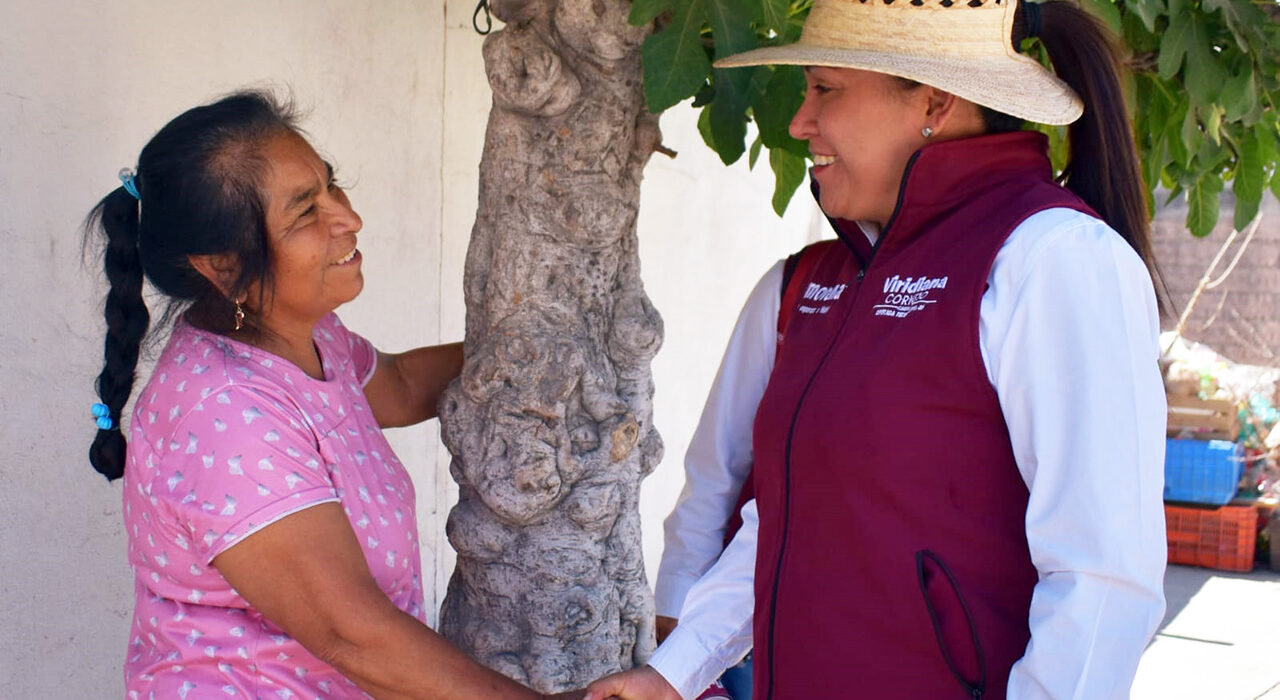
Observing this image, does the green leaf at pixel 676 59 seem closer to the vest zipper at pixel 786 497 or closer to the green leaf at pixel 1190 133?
the vest zipper at pixel 786 497

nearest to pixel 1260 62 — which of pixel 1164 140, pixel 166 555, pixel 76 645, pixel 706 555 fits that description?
pixel 1164 140

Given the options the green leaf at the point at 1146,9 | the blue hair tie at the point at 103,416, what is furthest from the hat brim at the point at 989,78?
the blue hair tie at the point at 103,416

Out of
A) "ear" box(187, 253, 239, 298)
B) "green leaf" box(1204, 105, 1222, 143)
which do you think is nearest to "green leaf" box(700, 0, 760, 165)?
"ear" box(187, 253, 239, 298)

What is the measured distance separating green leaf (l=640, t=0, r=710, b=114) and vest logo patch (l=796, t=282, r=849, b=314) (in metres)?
0.43

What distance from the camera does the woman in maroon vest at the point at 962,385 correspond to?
4.68 ft

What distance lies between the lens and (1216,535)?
25.1ft

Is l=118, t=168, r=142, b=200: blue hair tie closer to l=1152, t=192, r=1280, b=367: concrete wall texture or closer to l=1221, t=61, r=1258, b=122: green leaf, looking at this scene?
l=1221, t=61, r=1258, b=122: green leaf

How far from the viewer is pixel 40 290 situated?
9.04ft

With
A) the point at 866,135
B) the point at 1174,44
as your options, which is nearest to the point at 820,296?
the point at 866,135

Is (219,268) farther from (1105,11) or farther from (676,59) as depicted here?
(1105,11)

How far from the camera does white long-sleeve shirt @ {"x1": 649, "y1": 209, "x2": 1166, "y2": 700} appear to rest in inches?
55.5

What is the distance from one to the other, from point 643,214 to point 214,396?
11.1ft

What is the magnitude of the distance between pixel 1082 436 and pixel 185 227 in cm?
147

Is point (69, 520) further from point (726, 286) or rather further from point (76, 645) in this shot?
point (726, 286)
